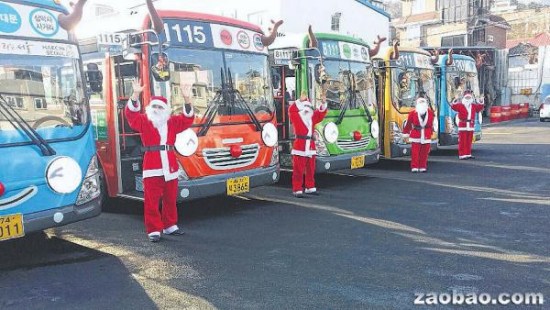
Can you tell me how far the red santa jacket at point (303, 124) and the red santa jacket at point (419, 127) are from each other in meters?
3.03

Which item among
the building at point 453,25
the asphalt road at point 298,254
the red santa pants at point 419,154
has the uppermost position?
the building at point 453,25

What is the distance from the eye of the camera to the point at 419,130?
10.5 metres

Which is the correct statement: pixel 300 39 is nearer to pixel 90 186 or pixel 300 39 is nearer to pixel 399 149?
→ pixel 399 149

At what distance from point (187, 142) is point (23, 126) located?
80.0 inches

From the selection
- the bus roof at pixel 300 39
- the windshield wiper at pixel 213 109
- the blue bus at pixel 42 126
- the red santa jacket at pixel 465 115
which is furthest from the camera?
the red santa jacket at pixel 465 115

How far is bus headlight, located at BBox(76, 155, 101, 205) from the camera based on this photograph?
520cm

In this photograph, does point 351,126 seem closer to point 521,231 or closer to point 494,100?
point 521,231

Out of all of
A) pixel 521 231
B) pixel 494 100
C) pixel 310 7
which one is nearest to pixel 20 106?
pixel 521 231

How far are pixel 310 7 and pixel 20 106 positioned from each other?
→ 2307 cm

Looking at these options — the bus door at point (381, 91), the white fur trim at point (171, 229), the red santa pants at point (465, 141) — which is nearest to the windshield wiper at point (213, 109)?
the white fur trim at point (171, 229)

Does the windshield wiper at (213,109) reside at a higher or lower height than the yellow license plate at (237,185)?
higher

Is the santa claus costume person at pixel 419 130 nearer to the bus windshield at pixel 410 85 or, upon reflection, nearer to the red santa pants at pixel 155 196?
the bus windshield at pixel 410 85

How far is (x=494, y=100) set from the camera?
1225 inches

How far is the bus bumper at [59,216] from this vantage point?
4.74 metres
